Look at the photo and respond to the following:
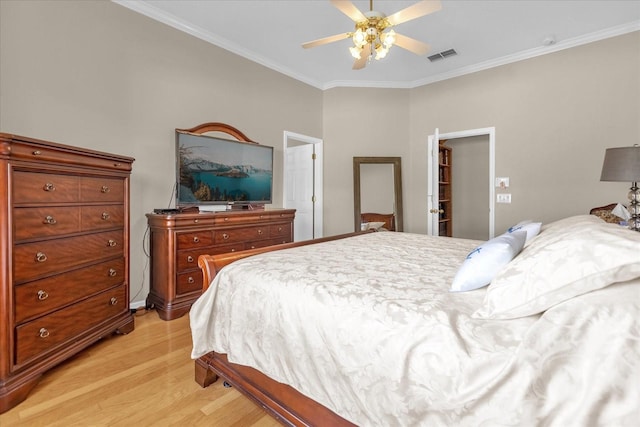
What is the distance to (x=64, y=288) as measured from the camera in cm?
191

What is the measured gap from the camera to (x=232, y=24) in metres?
3.27

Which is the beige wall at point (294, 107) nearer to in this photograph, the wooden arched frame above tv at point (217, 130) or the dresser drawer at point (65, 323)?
the wooden arched frame above tv at point (217, 130)

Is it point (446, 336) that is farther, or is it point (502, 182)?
point (502, 182)

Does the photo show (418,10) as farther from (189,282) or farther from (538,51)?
(189,282)

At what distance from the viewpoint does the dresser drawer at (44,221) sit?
1.66 meters

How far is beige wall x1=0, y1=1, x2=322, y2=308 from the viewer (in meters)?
2.32

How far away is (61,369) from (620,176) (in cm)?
382

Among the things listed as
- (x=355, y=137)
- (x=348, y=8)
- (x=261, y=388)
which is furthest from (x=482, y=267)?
(x=355, y=137)

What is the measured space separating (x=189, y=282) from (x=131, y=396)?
1272 mm

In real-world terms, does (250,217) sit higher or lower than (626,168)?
lower

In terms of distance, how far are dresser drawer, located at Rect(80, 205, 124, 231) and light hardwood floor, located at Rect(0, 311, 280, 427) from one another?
862 millimetres

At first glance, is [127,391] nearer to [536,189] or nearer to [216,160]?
[216,160]

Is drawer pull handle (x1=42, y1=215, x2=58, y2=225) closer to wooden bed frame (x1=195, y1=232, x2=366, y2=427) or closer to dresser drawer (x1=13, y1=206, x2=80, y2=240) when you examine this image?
dresser drawer (x1=13, y1=206, x2=80, y2=240)

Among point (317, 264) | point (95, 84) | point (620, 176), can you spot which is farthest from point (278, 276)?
point (95, 84)
